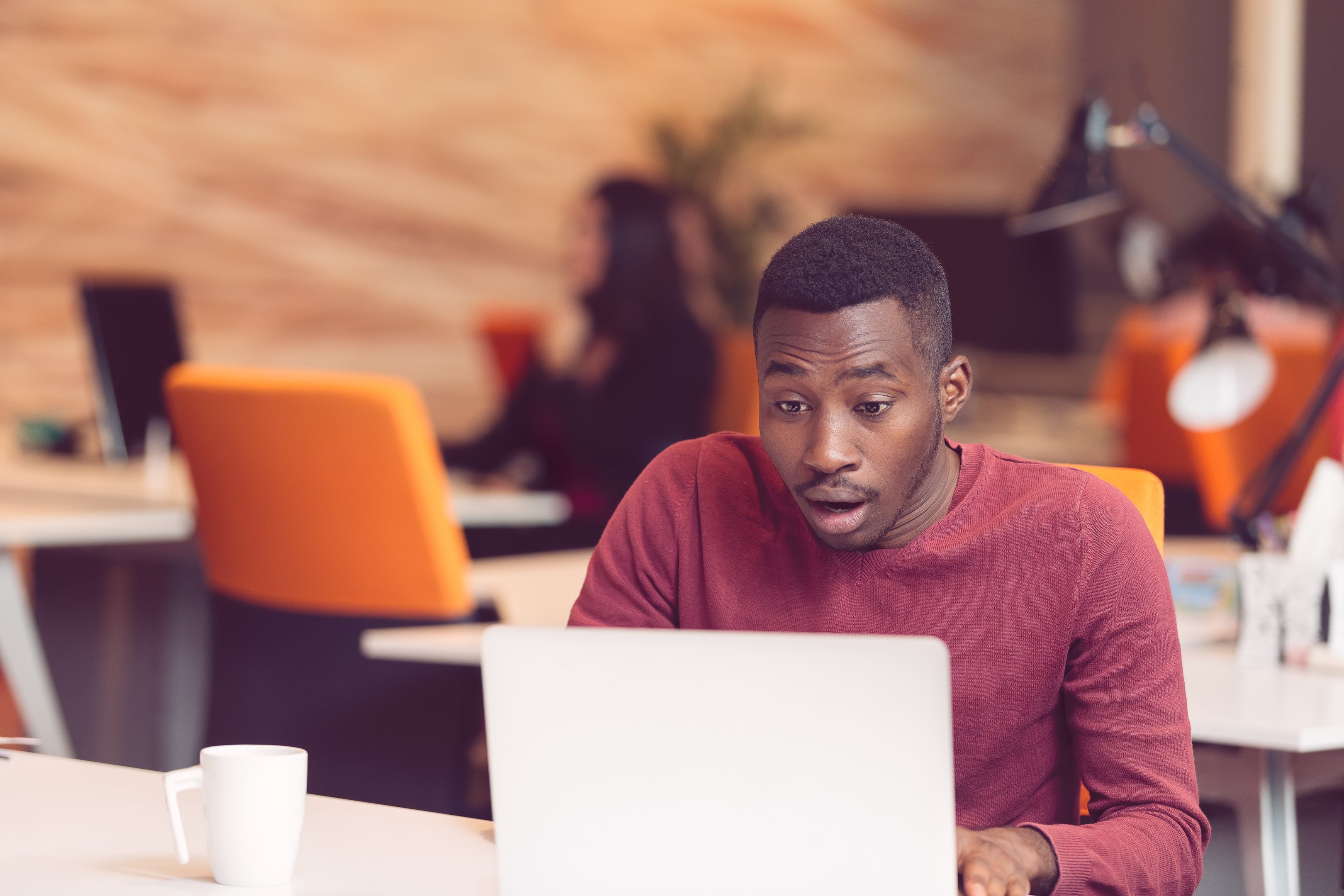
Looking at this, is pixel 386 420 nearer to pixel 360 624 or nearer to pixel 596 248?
pixel 360 624

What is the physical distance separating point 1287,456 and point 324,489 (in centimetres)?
143

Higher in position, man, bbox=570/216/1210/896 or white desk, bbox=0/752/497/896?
man, bbox=570/216/1210/896

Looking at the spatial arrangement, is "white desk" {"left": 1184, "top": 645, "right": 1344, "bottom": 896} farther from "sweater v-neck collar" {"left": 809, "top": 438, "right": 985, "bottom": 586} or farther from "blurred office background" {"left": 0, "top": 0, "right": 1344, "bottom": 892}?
"blurred office background" {"left": 0, "top": 0, "right": 1344, "bottom": 892}

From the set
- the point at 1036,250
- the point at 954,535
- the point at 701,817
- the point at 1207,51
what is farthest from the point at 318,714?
the point at 1207,51

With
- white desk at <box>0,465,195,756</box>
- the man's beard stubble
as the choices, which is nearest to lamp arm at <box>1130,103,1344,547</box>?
the man's beard stubble

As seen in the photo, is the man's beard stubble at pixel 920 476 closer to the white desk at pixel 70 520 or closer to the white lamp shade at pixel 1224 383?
the white lamp shade at pixel 1224 383

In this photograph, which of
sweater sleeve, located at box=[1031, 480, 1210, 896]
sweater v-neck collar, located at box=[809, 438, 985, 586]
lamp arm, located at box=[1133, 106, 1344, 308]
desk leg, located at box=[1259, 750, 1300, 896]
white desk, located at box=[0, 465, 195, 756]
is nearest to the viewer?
sweater sleeve, located at box=[1031, 480, 1210, 896]

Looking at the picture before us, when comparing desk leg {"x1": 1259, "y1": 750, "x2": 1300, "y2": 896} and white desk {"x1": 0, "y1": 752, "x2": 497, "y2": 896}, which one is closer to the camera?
white desk {"x1": 0, "y1": 752, "x2": 497, "y2": 896}

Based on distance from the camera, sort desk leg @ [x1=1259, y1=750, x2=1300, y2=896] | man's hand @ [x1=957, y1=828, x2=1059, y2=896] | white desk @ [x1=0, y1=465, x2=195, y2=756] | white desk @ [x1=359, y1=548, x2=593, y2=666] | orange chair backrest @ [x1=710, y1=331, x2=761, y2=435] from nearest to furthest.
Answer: man's hand @ [x1=957, y1=828, x2=1059, y2=896] < desk leg @ [x1=1259, y1=750, x2=1300, y2=896] < white desk @ [x1=359, y1=548, x2=593, y2=666] < white desk @ [x1=0, y1=465, x2=195, y2=756] < orange chair backrest @ [x1=710, y1=331, x2=761, y2=435]

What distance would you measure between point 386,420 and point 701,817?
163 cm

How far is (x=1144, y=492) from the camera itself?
4.80ft

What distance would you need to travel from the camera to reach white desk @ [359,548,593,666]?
6.84ft

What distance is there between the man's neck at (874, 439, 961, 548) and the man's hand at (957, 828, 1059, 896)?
0.85 ft

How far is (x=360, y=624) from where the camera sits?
262 cm
